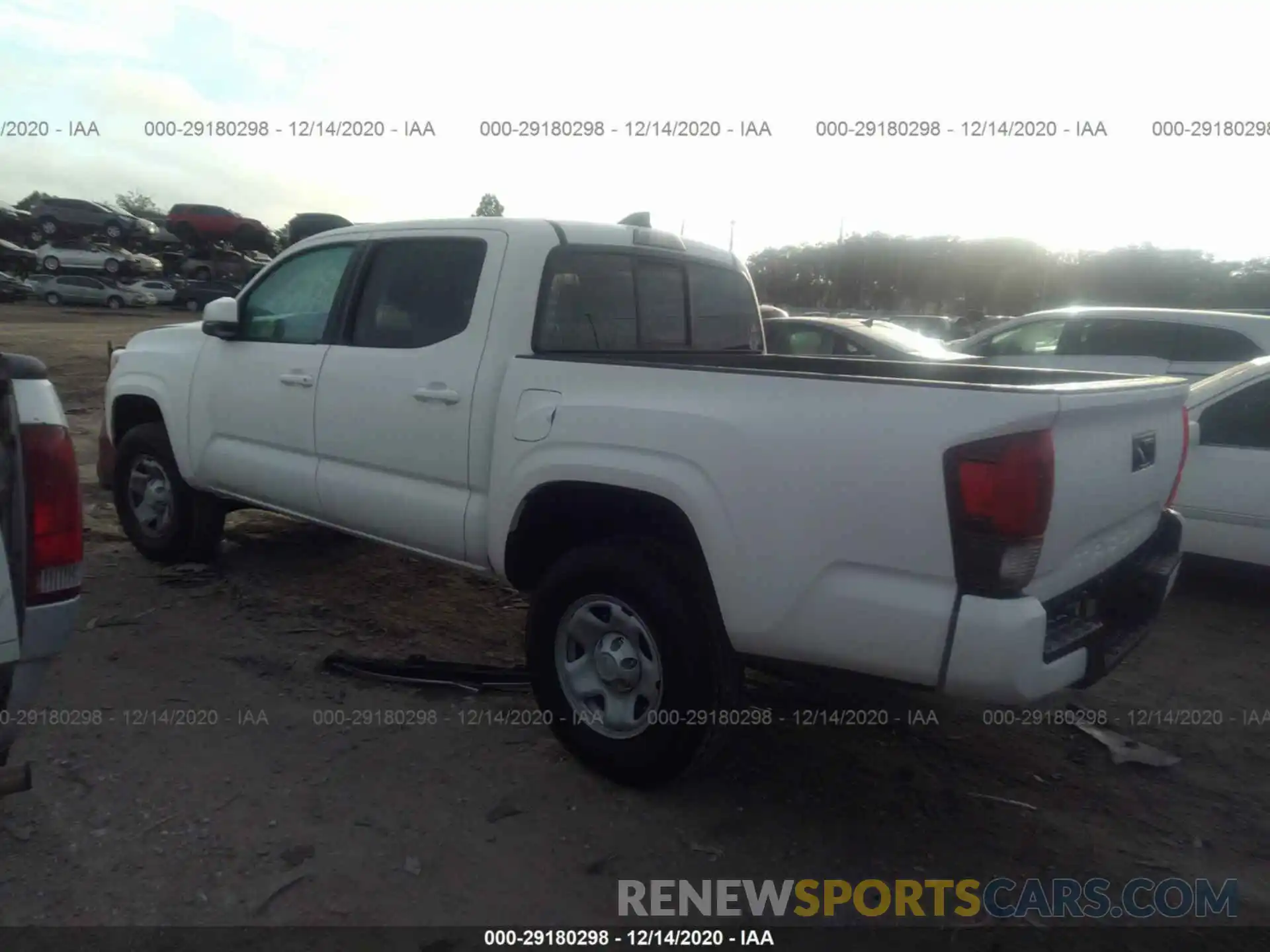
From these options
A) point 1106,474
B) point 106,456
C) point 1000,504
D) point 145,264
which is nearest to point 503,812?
point 1000,504

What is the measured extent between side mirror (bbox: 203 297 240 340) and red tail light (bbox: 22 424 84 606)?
238cm

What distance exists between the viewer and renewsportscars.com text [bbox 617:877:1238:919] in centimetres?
274

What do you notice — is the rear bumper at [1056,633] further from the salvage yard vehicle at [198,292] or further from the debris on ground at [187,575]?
the salvage yard vehicle at [198,292]

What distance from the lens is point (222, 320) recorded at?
4.82 metres

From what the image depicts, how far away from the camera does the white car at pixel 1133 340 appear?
782cm

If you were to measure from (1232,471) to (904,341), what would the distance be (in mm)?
4351

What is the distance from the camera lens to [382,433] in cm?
404

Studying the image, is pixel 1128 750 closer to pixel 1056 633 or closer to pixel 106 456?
pixel 1056 633

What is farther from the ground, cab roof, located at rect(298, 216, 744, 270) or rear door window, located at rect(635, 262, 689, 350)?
cab roof, located at rect(298, 216, 744, 270)

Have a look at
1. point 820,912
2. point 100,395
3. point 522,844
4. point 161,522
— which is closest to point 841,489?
point 820,912

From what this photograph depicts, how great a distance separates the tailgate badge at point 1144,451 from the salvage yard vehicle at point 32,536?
10.0ft

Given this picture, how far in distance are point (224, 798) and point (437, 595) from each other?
6.97ft

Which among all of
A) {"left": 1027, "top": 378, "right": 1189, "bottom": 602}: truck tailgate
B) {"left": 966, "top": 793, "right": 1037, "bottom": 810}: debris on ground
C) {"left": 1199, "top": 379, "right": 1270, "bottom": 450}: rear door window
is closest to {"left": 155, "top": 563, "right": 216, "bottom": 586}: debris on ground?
{"left": 966, "top": 793, "right": 1037, "bottom": 810}: debris on ground

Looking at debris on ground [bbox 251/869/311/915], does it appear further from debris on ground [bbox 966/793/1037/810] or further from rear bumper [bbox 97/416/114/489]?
rear bumper [bbox 97/416/114/489]
